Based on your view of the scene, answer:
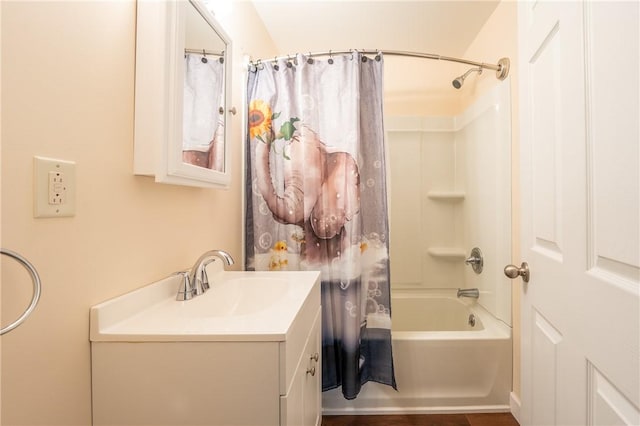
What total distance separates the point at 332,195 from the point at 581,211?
1.00 metres

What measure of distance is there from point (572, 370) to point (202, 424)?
0.87m

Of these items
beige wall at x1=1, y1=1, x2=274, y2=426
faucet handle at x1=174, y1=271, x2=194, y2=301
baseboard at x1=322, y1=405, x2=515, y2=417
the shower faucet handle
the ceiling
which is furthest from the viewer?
the shower faucet handle

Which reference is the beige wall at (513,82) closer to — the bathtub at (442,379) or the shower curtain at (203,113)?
the bathtub at (442,379)

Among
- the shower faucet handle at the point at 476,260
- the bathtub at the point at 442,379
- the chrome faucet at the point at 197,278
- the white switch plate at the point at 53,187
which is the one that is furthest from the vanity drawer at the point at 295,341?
the shower faucet handle at the point at 476,260

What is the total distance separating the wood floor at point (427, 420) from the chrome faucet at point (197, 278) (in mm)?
1048

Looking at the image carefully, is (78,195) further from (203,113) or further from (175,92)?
(203,113)

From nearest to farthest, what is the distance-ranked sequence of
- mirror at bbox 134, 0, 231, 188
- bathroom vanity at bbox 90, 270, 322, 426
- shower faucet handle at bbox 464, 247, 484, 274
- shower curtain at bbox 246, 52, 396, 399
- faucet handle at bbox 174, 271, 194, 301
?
1. bathroom vanity at bbox 90, 270, 322, 426
2. mirror at bbox 134, 0, 231, 188
3. faucet handle at bbox 174, 271, 194, 301
4. shower curtain at bbox 246, 52, 396, 399
5. shower faucet handle at bbox 464, 247, 484, 274

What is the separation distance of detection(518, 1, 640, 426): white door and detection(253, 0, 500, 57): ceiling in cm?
104

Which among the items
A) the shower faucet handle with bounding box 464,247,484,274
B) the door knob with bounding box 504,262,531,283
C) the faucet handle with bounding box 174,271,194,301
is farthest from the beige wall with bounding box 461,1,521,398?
the faucet handle with bounding box 174,271,194,301

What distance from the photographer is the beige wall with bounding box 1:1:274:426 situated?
565 mm

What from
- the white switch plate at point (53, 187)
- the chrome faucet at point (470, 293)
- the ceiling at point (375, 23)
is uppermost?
the ceiling at point (375, 23)

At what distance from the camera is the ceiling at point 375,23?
1.86m

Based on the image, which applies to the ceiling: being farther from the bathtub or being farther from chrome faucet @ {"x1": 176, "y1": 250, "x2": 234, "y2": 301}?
the bathtub

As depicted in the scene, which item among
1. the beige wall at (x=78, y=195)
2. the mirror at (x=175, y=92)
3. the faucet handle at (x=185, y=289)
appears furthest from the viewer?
the faucet handle at (x=185, y=289)
